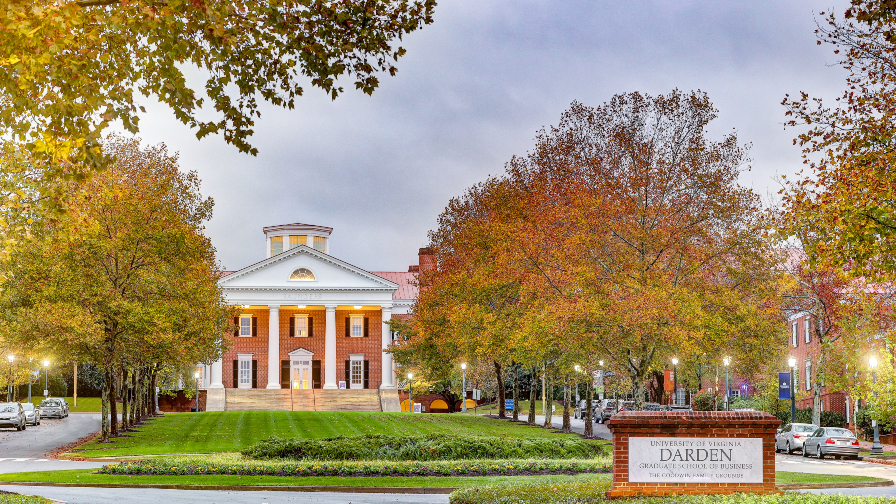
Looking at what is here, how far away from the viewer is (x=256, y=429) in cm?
4178

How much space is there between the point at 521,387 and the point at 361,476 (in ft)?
245

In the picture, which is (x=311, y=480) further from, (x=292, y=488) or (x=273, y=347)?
(x=273, y=347)

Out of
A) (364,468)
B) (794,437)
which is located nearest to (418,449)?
(364,468)

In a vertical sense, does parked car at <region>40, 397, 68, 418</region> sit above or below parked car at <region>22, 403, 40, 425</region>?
below

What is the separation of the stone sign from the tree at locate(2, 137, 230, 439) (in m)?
22.5

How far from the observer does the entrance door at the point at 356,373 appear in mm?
82125

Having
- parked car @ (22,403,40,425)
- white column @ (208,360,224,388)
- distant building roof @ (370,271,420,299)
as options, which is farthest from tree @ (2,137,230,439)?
distant building roof @ (370,271,420,299)

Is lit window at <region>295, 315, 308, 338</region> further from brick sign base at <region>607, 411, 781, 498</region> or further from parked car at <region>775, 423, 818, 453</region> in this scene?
brick sign base at <region>607, 411, 781, 498</region>

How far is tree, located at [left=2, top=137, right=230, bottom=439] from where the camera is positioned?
3170 cm

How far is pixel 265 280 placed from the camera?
263ft

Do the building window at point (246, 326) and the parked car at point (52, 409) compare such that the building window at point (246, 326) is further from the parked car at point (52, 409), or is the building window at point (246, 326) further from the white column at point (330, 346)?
the parked car at point (52, 409)

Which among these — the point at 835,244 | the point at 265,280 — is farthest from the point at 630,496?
the point at 265,280

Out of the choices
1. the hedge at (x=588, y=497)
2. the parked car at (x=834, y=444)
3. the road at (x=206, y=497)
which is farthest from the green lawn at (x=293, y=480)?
the parked car at (x=834, y=444)

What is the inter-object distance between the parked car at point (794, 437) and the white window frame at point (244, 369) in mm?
53563
